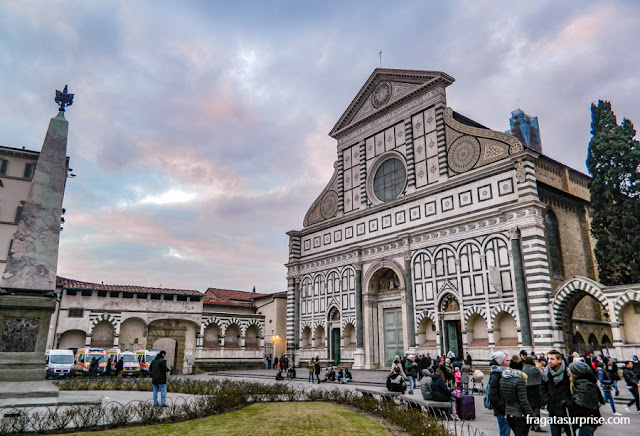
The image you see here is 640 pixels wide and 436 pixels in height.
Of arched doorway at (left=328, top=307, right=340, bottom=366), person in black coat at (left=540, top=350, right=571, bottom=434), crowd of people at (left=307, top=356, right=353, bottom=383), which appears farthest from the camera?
arched doorway at (left=328, top=307, right=340, bottom=366)

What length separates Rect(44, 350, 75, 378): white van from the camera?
2667 cm

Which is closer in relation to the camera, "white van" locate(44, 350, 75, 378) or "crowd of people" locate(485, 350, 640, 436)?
"crowd of people" locate(485, 350, 640, 436)

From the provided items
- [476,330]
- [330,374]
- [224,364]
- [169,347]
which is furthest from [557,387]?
[169,347]

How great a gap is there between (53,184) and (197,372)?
23.5m

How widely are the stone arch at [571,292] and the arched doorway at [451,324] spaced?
216 inches

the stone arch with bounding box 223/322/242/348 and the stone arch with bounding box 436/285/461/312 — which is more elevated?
the stone arch with bounding box 436/285/461/312

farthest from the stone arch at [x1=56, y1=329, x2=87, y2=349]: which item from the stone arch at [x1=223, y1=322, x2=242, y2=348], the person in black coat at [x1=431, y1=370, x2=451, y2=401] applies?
the person in black coat at [x1=431, y1=370, x2=451, y2=401]

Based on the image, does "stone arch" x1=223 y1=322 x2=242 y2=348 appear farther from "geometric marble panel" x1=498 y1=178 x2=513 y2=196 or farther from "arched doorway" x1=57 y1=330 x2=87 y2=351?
"geometric marble panel" x1=498 y1=178 x2=513 y2=196

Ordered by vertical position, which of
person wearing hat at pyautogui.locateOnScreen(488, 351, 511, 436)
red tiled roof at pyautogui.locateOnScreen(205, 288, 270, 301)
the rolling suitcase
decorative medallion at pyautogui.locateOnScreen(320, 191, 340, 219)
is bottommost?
the rolling suitcase

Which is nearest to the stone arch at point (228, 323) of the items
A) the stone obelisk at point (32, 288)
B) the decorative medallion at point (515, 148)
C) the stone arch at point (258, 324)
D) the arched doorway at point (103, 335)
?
the stone arch at point (258, 324)

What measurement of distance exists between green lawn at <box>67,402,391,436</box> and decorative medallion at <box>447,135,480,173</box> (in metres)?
19.2

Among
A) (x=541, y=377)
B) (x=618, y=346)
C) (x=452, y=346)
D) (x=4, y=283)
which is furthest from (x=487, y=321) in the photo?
(x=4, y=283)

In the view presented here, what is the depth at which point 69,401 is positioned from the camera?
11016 millimetres

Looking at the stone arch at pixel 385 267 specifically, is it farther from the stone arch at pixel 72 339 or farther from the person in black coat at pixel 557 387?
the person in black coat at pixel 557 387
